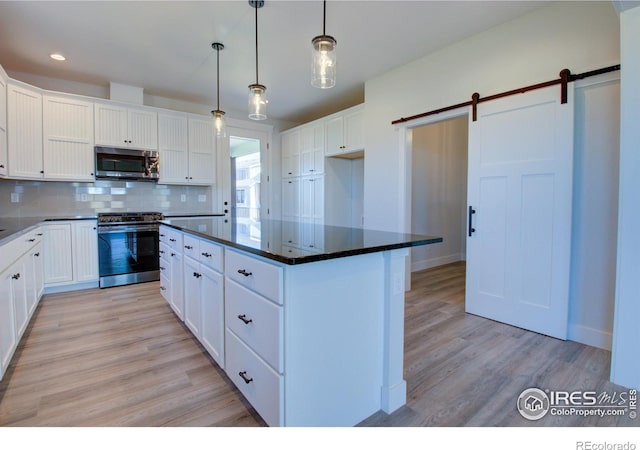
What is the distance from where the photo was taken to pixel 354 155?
497cm

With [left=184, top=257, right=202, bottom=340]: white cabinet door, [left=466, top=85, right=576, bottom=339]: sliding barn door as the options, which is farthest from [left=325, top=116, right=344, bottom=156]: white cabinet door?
[left=184, top=257, right=202, bottom=340]: white cabinet door

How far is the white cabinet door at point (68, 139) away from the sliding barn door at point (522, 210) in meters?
4.56

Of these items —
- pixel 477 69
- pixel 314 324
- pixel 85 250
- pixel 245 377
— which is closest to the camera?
pixel 314 324

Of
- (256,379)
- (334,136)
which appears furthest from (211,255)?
(334,136)

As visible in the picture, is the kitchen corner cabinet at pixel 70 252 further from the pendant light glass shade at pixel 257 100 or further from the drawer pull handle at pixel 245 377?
the drawer pull handle at pixel 245 377

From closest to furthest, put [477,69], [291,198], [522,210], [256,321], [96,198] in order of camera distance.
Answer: [256,321], [522,210], [477,69], [96,198], [291,198]

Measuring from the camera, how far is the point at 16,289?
2.25 meters

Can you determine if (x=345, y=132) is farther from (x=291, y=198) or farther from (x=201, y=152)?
(x=201, y=152)

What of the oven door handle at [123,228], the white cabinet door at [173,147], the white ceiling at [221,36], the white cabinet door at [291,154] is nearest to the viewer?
the white ceiling at [221,36]

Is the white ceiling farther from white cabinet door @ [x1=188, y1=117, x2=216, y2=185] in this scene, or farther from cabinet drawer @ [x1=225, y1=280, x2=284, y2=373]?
cabinet drawer @ [x1=225, y1=280, x2=284, y2=373]

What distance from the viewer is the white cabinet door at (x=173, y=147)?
181 inches

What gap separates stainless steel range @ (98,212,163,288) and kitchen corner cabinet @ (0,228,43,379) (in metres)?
0.88

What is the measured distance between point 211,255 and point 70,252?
2922 millimetres

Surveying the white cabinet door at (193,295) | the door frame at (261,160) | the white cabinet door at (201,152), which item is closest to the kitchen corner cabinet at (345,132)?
the door frame at (261,160)
